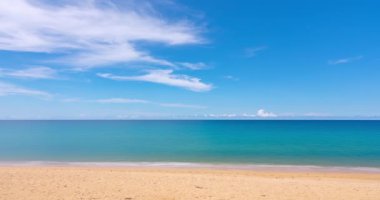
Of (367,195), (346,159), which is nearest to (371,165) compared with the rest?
(346,159)

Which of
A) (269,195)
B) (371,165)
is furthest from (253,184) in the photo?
(371,165)

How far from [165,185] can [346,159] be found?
23332 millimetres

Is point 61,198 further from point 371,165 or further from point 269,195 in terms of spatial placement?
point 371,165

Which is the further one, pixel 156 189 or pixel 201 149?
pixel 201 149

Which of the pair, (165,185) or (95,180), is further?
(95,180)

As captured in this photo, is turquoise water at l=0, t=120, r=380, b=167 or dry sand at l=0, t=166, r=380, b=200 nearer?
dry sand at l=0, t=166, r=380, b=200

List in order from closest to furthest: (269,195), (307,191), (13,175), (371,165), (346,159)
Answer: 1. (269,195)
2. (307,191)
3. (13,175)
4. (371,165)
5. (346,159)

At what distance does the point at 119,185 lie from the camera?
1351cm

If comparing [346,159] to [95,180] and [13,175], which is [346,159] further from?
[13,175]

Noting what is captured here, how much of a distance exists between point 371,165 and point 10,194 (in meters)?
26.6

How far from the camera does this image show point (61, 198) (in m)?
11.0

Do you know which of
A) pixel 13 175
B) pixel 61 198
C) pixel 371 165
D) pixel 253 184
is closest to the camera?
pixel 61 198

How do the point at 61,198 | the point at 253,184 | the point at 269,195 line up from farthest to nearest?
the point at 253,184 → the point at 269,195 → the point at 61,198

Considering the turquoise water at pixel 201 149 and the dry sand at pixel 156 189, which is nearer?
the dry sand at pixel 156 189
